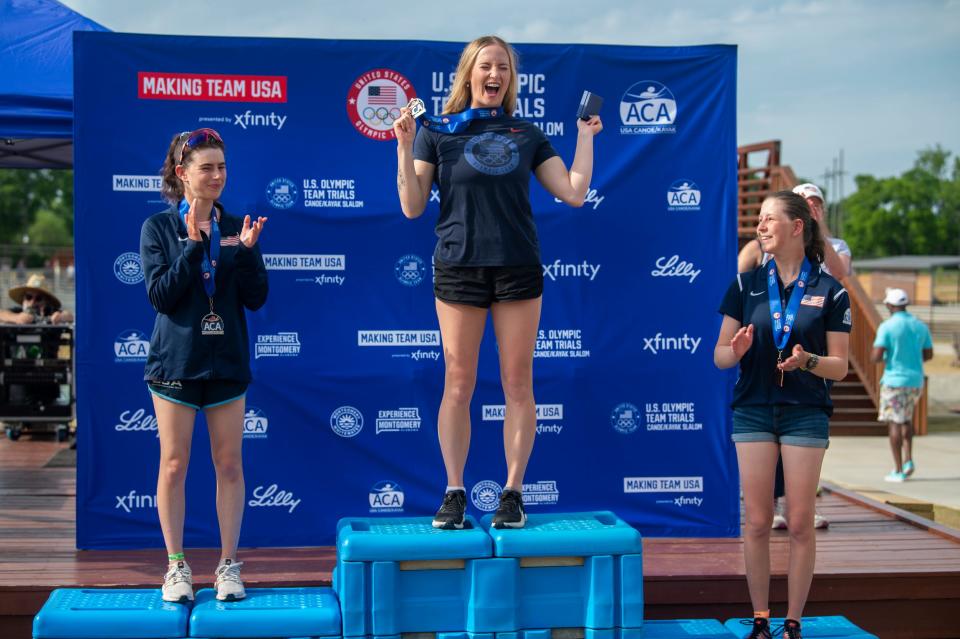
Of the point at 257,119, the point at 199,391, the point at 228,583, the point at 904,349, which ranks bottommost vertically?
the point at 228,583

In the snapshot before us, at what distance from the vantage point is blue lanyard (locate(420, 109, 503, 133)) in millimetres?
3904

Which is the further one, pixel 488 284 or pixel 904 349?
pixel 904 349

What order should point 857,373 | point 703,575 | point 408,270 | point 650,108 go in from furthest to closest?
point 857,373
point 650,108
point 408,270
point 703,575

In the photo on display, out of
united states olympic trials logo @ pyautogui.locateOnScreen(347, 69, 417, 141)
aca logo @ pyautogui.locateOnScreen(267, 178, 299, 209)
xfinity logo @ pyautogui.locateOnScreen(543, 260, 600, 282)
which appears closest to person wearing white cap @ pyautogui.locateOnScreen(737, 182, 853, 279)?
xfinity logo @ pyautogui.locateOnScreen(543, 260, 600, 282)

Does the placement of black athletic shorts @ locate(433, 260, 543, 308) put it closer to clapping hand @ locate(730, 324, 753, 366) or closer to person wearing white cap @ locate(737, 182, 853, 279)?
clapping hand @ locate(730, 324, 753, 366)

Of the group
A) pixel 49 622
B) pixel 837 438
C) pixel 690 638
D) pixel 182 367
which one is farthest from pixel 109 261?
pixel 837 438

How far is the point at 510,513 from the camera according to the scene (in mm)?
3883

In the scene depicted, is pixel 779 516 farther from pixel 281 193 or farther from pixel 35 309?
pixel 35 309

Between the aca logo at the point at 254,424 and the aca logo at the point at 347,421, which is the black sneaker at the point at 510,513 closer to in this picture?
the aca logo at the point at 347,421

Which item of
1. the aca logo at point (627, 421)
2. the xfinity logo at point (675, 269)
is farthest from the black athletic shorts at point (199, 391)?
the xfinity logo at point (675, 269)

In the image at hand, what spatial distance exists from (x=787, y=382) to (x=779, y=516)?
6.30ft

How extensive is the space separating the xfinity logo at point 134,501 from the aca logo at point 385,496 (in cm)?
108

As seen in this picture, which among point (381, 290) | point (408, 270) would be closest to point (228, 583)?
point (381, 290)

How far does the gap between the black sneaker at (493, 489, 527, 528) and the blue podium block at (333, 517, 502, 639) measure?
0.36 feet
